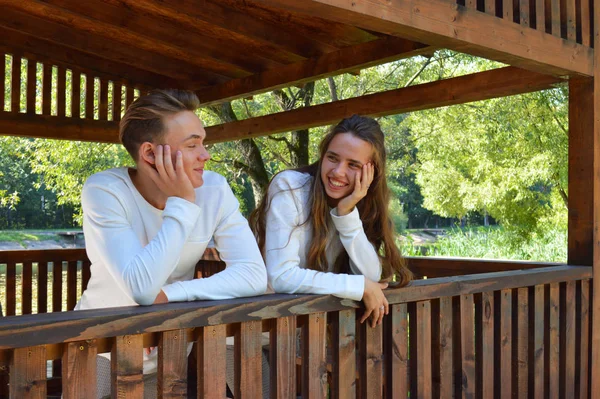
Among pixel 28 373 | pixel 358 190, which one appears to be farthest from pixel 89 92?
pixel 28 373

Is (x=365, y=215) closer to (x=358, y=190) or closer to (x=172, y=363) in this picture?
(x=358, y=190)

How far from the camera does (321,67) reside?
4.93 metres

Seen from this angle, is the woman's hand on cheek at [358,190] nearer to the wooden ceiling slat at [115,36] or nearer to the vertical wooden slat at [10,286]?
the wooden ceiling slat at [115,36]

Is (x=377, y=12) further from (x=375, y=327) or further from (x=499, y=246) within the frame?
(x=499, y=246)

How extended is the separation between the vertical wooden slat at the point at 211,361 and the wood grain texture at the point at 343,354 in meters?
0.54

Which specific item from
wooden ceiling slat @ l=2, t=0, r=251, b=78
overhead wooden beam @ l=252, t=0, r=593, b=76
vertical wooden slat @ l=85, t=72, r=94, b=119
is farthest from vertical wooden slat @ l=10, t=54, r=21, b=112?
overhead wooden beam @ l=252, t=0, r=593, b=76

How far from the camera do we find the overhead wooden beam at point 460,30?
101 inches

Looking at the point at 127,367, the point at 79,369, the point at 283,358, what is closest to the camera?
the point at 79,369

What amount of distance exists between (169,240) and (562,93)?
40.8ft

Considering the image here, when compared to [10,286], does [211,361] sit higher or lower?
higher

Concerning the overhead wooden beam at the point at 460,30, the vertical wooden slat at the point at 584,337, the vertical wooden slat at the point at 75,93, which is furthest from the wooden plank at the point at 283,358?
the vertical wooden slat at the point at 75,93

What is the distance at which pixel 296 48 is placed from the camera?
4.90 metres

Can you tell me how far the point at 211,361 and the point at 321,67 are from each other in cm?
317

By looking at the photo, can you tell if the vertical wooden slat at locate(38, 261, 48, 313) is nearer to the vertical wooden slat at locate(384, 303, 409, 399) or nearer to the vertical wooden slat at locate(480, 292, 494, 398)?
the vertical wooden slat at locate(384, 303, 409, 399)
